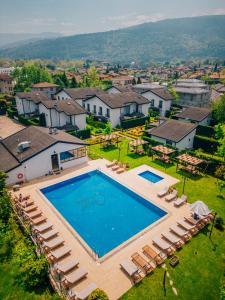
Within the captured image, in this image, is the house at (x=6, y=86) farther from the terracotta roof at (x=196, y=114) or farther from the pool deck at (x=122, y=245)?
the pool deck at (x=122, y=245)

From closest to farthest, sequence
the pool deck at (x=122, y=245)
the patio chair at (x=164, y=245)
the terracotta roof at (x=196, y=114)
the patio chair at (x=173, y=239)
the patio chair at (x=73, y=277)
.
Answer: the patio chair at (x=73, y=277)
the pool deck at (x=122, y=245)
the patio chair at (x=164, y=245)
the patio chair at (x=173, y=239)
the terracotta roof at (x=196, y=114)

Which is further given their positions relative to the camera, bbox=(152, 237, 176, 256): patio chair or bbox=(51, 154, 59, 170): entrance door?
bbox=(51, 154, 59, 170): entrance door

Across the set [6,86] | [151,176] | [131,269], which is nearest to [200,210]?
[131,269]

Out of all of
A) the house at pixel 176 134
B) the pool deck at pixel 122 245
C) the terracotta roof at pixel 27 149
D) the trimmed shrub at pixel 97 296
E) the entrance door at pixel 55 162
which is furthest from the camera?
the house at pixel 176 134

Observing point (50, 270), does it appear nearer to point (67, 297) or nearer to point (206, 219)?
point (67, 297)

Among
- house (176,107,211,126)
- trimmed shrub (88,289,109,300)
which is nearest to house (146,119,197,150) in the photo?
house (176,107,211,126)

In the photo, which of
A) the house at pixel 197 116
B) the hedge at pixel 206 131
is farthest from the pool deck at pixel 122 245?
the house at pixel 197 116

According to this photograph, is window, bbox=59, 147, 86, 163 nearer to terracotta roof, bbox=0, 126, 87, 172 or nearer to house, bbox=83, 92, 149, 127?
terracotta roof, bbox=0, 126, 87, 172

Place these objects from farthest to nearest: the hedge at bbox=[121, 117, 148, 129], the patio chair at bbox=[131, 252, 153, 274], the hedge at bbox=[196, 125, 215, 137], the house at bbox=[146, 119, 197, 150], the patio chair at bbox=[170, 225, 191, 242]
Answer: the hedge at bbox=[121, 117, 148, 129]
the hedge at bbox=[196, 125, 215, 137]
the house at bbox=[146, 119, 197, 150]
the patio chair at bbox=[170, 225, 191, 242]
the patio chair at bbox=[131, 252, 153, 274]
